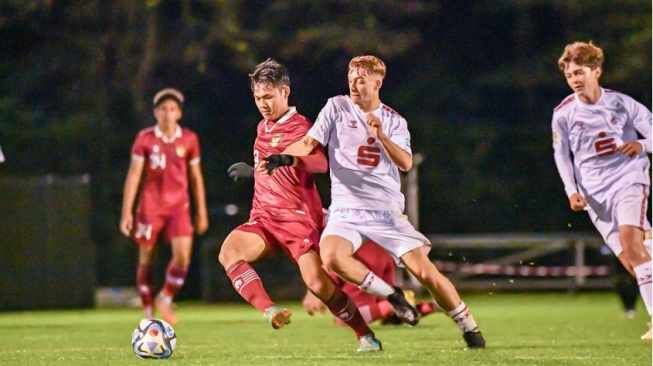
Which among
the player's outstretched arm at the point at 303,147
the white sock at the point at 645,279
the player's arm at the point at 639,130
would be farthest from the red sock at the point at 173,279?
the player's arm at the point at 639,130

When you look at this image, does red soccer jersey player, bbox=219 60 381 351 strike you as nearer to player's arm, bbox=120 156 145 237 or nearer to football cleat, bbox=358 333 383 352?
football cleat, bbox=358 333 383 352

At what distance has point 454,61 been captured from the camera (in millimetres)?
24797

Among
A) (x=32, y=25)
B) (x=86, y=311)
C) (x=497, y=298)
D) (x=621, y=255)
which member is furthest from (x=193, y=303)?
(x=621, y=255)

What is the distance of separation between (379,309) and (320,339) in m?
1.26

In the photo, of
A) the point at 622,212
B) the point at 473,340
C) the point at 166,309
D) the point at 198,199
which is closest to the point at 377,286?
the point at 473,340

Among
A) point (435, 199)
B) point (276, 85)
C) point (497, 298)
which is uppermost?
point (276, 85)

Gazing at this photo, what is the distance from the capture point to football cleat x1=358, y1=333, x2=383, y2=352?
8.87 meters

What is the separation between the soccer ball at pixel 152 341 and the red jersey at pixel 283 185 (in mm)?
1041

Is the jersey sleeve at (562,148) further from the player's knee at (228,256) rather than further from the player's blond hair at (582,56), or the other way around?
the player's knee at (228,256)

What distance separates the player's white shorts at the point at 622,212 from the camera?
9.74 m

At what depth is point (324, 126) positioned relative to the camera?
28.8ft

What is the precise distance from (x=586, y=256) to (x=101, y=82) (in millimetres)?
7737

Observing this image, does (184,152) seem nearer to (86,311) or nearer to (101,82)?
(86,311)

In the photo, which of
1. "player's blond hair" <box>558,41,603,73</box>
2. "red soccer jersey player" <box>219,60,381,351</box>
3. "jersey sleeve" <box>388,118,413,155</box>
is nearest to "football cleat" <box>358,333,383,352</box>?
"red soccer jersey player" <box>219,60,381,351</box>
